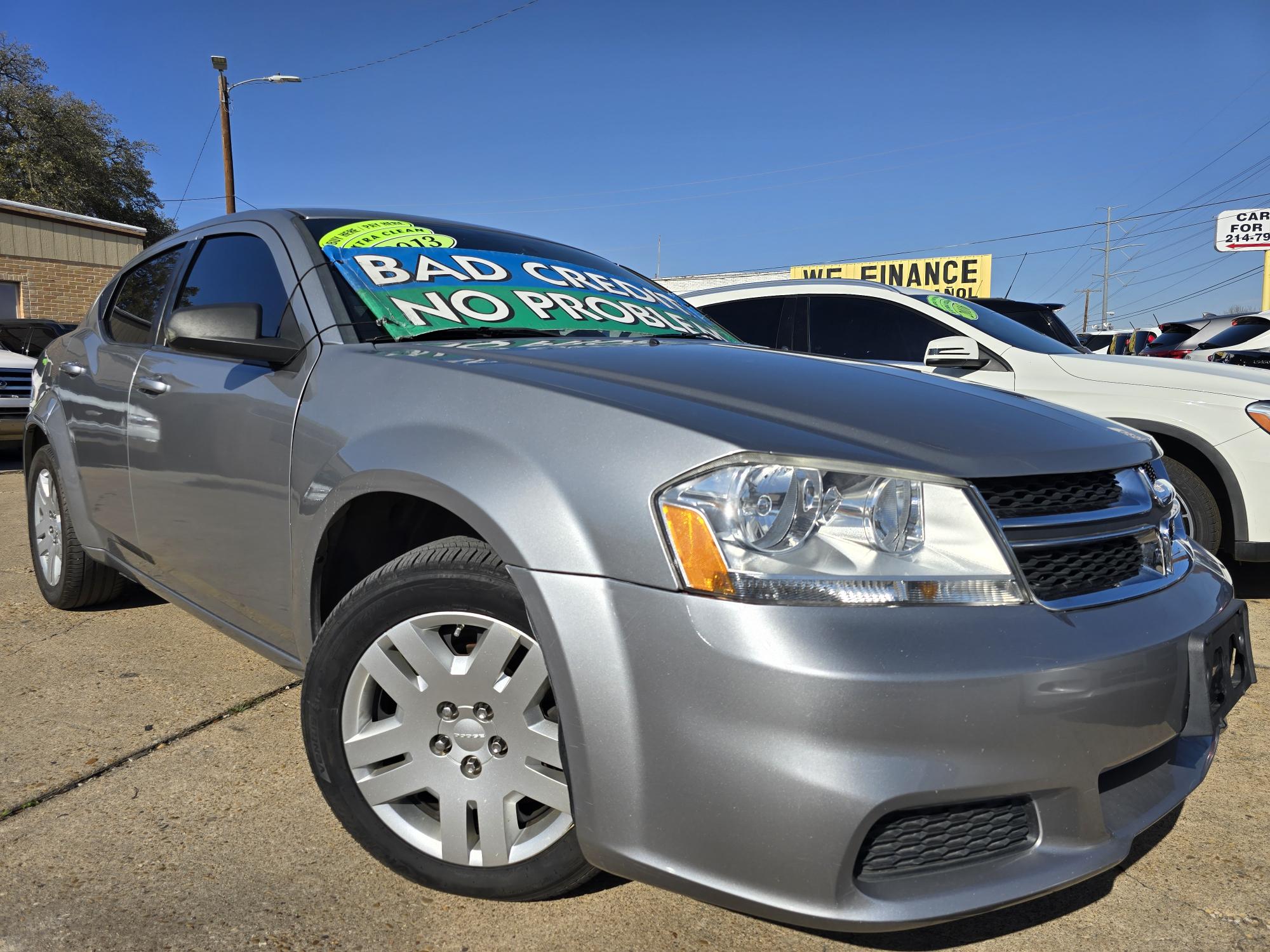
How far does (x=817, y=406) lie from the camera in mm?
1805

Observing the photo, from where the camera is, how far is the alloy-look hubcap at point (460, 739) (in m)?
1.72

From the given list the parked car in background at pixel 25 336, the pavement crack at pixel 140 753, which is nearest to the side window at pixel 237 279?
the pavement crack at pixel 140 753

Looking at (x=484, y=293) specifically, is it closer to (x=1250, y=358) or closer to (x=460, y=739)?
(x=460, y=739)

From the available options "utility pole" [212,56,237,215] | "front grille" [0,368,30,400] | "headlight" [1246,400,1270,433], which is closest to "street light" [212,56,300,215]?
"utility pole" [212,56,237,215]

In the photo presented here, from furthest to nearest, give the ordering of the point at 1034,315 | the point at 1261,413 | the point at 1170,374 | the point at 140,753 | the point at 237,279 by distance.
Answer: the point at 1034,315, the point at 1170,374, the point at 1261,413, the point at 237,279, the point at 140,753

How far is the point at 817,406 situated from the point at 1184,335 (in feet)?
40.3

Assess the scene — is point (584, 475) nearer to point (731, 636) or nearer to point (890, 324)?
point (731, 636)

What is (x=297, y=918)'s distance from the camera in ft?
6.09

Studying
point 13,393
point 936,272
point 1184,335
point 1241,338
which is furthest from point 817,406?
point 936,272

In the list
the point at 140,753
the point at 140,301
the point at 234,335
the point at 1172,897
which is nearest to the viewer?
the point at 1172,897

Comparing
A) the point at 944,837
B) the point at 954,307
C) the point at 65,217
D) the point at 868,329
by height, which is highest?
the point at 65,217

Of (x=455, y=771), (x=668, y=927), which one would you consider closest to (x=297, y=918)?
(x=455, y=771)

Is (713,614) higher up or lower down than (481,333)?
lower down

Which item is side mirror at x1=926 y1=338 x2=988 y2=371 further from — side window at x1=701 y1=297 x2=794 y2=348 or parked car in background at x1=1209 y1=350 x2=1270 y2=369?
parked car in background at x1=1209 y1=350 x2=1270 y2=369
